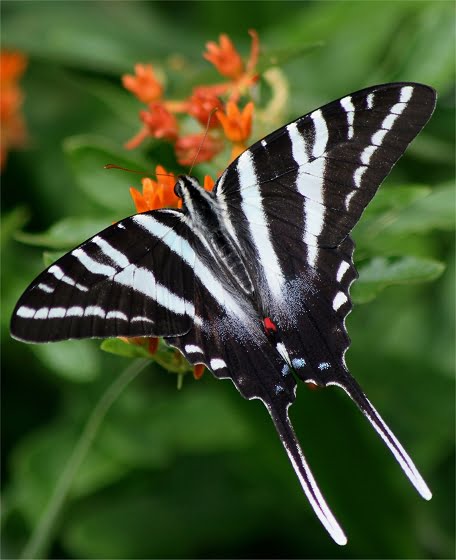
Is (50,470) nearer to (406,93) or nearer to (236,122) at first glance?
(236,122)

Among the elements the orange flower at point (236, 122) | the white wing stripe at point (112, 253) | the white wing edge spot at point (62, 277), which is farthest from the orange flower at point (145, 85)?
the white wing edge spot at point (62, 277)

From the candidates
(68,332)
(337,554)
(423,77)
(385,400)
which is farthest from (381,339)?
(68,332)

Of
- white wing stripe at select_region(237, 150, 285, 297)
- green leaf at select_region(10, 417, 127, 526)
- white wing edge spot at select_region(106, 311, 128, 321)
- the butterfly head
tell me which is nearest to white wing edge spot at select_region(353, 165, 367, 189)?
white wing stripe at select_region(237, 150, 285, 297)

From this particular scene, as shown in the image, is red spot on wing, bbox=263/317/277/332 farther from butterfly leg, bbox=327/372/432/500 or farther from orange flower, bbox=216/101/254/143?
orange flower, bbox=216/101/254/143

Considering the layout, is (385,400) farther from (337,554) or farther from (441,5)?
(441,5)

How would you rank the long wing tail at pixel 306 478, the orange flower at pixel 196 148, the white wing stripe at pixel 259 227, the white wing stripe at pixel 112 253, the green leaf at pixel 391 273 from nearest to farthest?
the long wing tail at pixel 306 478 → the white wing stripe at pixel 112 253 → the green leaf at pixel 391 273 → the white wing stripe at pixel 259 227 → the orange flower at pixel 196 148

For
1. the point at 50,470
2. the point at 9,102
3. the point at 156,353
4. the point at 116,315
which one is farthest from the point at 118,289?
the point at 9,102

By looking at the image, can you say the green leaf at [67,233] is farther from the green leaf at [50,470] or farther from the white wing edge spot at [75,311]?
the green leaf at [50,470]
